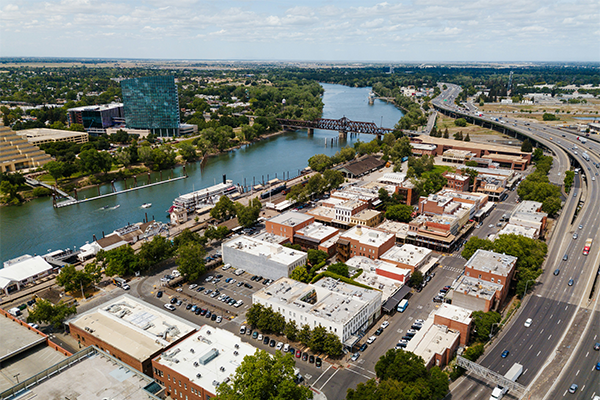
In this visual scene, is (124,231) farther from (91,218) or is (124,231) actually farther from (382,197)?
(382,197)

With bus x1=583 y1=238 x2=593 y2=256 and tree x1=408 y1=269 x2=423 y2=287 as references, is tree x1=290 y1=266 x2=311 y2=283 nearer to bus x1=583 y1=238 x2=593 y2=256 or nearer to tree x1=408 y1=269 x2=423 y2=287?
tree x1=408 y1=269 x2=423 y2=287

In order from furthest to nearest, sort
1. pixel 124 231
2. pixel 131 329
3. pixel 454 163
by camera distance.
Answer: pixel 454 163 < pixel 124 231 < pixel 131 329

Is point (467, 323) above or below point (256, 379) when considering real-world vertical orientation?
below

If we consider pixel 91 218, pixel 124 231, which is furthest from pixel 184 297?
pixel 91 218

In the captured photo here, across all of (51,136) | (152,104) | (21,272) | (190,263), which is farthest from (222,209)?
(152,104)

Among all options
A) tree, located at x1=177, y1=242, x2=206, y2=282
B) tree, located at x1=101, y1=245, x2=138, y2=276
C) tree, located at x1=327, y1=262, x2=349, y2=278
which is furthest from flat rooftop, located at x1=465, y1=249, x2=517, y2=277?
tree, located at x1=101, y1=245, x2=138, y2=276

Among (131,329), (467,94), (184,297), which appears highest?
(467,94)
